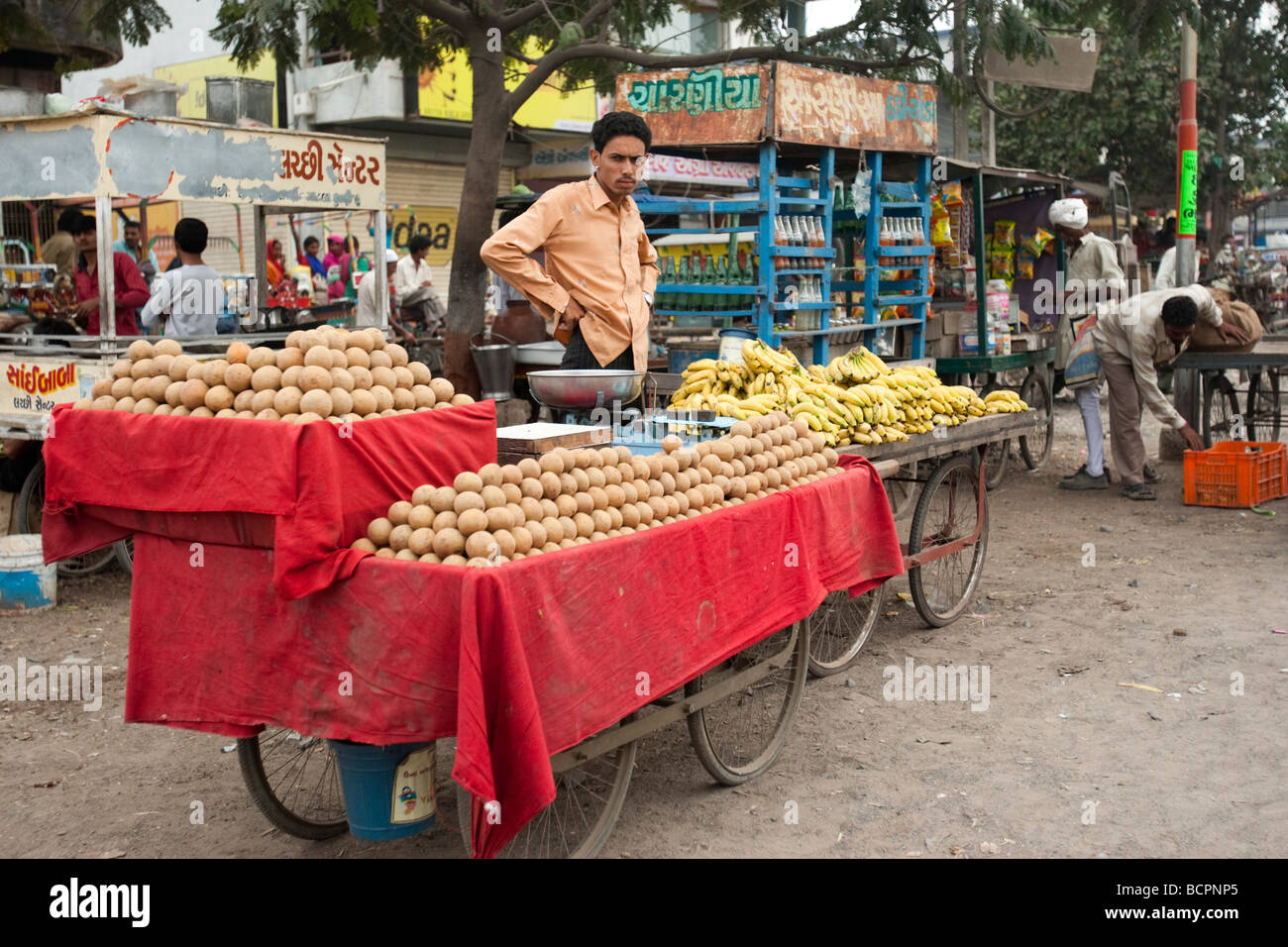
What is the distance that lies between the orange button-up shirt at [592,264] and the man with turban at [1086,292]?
209 inches

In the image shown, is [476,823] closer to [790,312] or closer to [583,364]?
[583,364]

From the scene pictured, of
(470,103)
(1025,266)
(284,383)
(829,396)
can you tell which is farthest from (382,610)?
(470,103)

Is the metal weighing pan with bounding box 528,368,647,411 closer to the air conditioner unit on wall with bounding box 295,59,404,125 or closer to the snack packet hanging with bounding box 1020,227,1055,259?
the snack packet hanging with bounding box 1020,227,1055,259

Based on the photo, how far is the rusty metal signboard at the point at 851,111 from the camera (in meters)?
8.26

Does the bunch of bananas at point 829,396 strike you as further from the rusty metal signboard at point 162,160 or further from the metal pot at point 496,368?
the metal pot at point 496,368

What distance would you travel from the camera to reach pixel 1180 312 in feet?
27.7

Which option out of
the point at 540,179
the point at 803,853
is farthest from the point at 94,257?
the point at 540,179

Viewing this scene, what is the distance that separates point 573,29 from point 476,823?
22.1 feet

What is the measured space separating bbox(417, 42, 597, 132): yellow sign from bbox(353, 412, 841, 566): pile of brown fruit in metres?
15.0

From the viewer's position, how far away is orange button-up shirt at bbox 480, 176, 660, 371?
5379mm

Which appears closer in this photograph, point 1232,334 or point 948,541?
point 948,541

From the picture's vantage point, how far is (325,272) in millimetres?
17500

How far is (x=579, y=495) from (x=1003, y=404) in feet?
13.7

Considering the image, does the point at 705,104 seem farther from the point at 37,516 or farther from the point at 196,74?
the point at 196,74
